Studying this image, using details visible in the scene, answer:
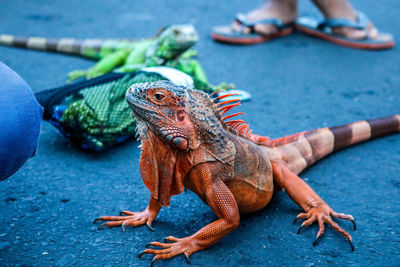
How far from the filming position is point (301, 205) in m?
2.39

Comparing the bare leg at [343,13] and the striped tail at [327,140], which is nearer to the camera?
the striped tail at [327,140]

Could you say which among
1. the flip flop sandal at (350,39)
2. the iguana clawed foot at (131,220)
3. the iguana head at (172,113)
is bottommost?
the iguana clawed foot at (131,220)

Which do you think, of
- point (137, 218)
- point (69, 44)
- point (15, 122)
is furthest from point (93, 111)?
point (69, 44)

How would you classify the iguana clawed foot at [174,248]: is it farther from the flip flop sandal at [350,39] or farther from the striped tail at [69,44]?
the flip flop sandal at [350,39]

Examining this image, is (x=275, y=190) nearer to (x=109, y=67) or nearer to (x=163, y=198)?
(x=163, y=198)

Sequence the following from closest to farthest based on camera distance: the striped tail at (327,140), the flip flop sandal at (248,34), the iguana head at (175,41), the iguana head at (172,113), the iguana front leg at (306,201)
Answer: the iguana head at (172,113)
the iguana front leg at (306,201)
the striped tail at (327,140)
the iguana head at (175,41)
the flip flop sandal at (248,34)

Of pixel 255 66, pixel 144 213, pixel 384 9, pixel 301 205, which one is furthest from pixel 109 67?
pixel 384 9

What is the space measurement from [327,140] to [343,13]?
3.04 m

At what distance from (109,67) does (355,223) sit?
134 inches

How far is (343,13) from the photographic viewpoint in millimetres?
5383

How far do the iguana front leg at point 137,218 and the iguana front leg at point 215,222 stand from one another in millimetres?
281

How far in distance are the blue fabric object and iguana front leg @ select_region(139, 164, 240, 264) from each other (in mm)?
756

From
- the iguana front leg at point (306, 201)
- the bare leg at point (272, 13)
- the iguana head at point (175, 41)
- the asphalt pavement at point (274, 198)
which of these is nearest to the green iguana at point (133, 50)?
the iguana head at point (175, 41)

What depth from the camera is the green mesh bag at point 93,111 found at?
309 centimetres
